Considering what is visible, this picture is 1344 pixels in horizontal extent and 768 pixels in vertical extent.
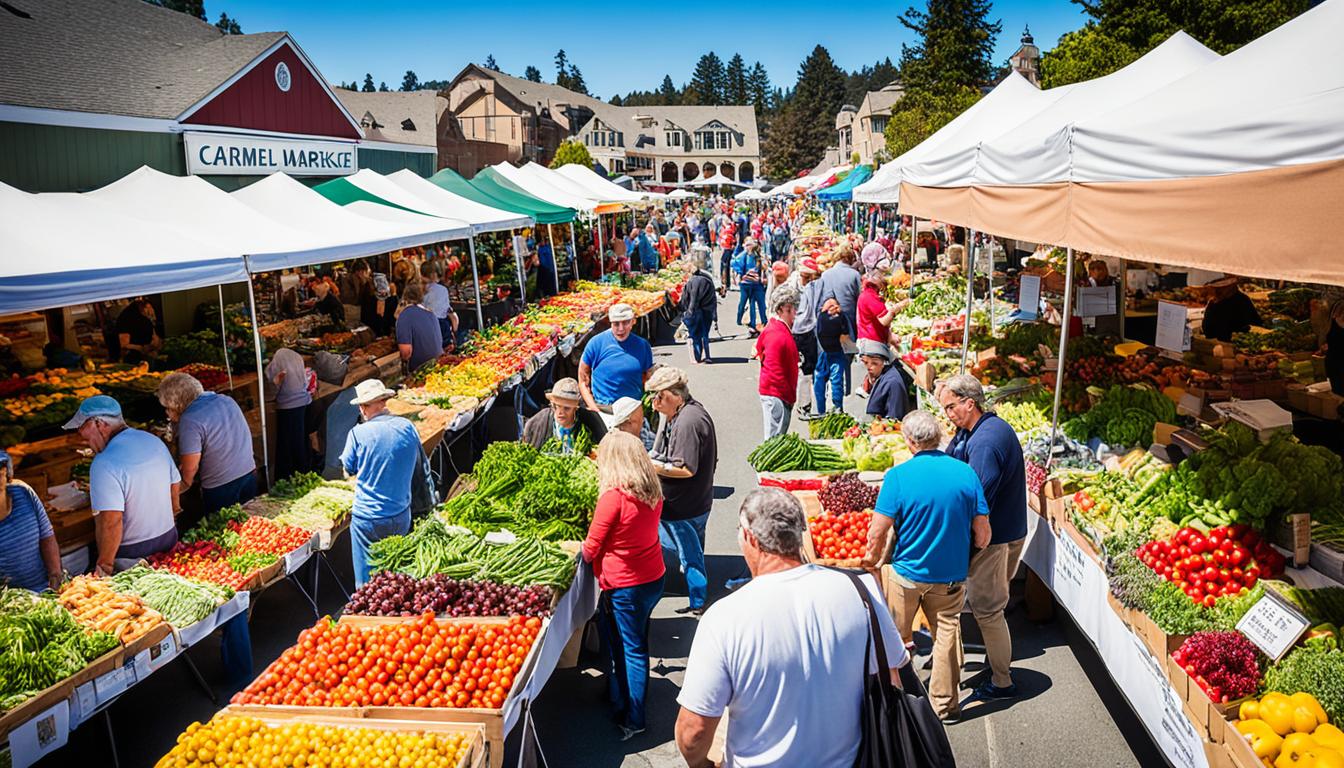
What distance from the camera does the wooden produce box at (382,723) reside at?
3911mm

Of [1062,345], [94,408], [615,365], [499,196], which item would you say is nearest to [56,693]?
[94,408]

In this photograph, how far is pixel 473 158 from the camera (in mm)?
52000

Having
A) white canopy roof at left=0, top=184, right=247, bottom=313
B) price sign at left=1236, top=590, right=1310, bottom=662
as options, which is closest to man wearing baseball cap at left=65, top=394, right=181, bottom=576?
white canopy roof at left=0, top=184, right=247, bottom=313

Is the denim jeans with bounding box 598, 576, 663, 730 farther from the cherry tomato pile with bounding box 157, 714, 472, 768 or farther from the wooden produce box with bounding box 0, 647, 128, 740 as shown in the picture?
the wooden produce box with bounding box 0, 647, 128, 740

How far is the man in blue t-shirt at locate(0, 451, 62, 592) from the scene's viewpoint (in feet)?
15.8

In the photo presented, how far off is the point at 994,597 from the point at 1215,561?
115 cm

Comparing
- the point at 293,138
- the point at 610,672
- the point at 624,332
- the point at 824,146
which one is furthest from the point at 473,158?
the point at 824,146

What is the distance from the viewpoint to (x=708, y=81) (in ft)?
485

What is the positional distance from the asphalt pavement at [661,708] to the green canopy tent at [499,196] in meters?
9.73

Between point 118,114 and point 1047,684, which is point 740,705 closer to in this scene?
point 1047,684

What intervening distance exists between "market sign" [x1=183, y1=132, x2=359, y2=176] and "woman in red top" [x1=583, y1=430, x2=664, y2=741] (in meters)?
13.4

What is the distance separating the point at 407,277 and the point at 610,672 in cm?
1418

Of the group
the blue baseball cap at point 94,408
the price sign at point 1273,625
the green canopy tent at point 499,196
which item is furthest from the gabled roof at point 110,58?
the price sign at point 1273,625

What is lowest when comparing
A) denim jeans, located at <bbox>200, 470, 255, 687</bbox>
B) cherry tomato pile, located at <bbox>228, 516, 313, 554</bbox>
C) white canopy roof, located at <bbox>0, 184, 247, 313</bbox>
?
denim jeans, located at <bbox>200, 470, 255, 687</bbox>
